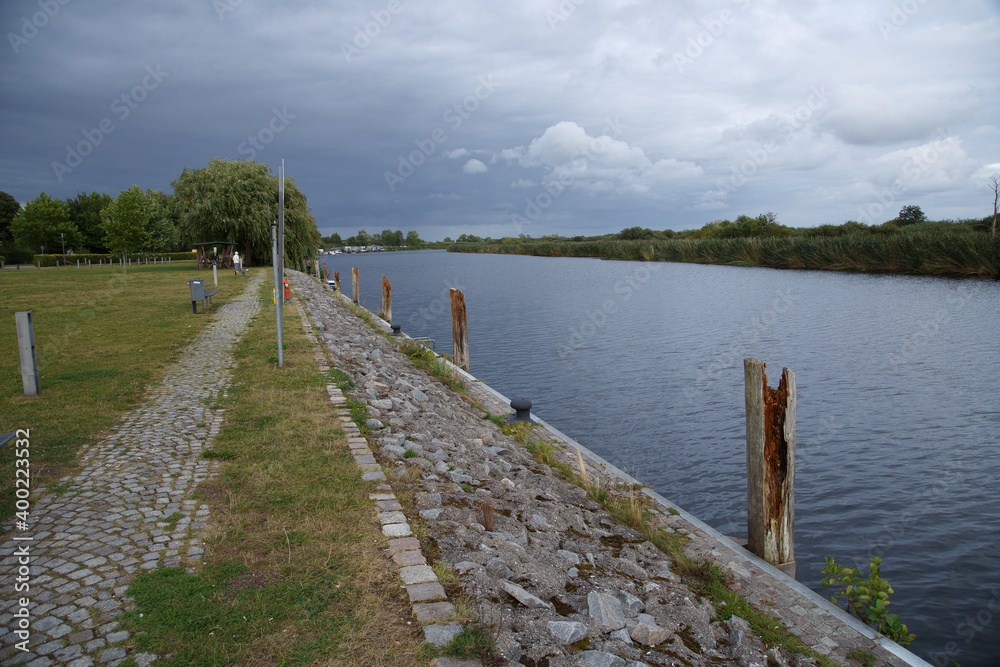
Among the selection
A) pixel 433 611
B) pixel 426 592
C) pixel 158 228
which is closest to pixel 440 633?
pixel 433 611

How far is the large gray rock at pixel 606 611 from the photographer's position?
165 inches

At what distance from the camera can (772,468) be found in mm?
6504

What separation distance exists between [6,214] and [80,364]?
83364 mm

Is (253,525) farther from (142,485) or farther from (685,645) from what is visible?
Result: (685,645)

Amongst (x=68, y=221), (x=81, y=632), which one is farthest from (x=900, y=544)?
(x=68, y=221)

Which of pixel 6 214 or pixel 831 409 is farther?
pixel 6 214

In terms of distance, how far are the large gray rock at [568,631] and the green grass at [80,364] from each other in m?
4.34

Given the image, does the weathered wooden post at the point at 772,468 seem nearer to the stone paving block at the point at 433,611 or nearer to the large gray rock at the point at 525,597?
the large gray rock at the point at 525,597

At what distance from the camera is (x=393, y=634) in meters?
3.46

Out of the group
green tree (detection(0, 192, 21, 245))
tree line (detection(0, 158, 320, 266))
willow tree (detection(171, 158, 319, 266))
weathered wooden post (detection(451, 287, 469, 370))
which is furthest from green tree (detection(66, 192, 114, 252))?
weathered wooden post (detection(451, 287, 469, 370))

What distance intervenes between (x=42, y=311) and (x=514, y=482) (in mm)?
17631

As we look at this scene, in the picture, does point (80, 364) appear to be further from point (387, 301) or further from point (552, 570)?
point (387, 301)

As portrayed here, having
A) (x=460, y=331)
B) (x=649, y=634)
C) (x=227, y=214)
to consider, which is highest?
(x=227, y=214)

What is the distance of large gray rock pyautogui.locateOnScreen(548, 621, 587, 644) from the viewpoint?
387 centimetres
